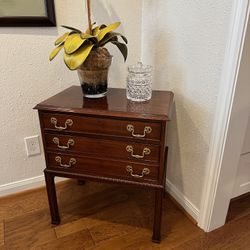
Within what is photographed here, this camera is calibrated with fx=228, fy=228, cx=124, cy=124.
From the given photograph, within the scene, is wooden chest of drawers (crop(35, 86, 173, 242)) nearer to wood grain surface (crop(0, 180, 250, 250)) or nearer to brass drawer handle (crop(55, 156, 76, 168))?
brass drawer handle (crop(55, 156, 76, 168))

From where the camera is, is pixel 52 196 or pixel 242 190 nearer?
pixel 52 196

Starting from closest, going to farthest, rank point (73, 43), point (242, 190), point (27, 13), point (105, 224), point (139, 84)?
point (73, 43) < point (139, 84) < point (27, 13) < point (105, 224) < point (242, 190)

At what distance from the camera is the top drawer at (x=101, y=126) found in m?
0.98

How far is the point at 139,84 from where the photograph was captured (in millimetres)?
1084

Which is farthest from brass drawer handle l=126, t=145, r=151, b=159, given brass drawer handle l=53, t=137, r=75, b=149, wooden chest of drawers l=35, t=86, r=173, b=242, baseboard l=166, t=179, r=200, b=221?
baseboard l=166, t=179, r=200, b=221

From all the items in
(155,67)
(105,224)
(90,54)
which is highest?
(90,54)

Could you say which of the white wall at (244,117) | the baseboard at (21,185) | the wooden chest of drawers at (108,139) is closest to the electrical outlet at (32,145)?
the baseboard at (21,185)

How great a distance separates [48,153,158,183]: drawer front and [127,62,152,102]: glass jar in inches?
12.8

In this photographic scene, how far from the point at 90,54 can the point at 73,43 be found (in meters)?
0.10

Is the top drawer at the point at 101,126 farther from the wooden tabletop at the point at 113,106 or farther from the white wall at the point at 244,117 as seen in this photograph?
the white wall at the point at 244,117

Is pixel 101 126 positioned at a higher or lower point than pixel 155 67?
lower

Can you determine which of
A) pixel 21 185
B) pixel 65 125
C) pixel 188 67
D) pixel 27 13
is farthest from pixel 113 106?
pixel 21 185

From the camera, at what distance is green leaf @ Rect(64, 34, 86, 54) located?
96cm

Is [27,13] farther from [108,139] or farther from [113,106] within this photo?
[108,139]
